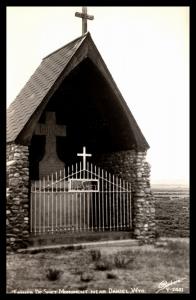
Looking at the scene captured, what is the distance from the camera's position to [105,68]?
13.5m

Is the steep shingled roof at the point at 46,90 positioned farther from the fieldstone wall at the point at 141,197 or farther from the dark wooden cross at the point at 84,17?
the fieldstone wall at the point at 141,197

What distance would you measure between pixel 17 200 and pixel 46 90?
3.19m

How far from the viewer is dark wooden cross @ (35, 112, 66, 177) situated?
1466 centimetres

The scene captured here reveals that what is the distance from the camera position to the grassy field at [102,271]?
827 centimetres

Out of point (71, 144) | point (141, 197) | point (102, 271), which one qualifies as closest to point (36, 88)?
point (71, 144)

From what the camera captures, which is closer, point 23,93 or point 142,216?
point 142,216

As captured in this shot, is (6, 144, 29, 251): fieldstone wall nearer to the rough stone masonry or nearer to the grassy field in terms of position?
the rough stone masonry

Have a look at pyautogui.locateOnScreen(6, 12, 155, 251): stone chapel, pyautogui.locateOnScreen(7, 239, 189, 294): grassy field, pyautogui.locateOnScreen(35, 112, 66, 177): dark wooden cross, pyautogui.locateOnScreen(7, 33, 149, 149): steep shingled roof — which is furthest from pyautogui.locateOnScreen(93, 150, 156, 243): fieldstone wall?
pyautogui.locateOnScreen(35, 112, 66, 177): dark wooden cross

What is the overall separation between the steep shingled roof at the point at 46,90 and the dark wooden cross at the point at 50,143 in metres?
1.10

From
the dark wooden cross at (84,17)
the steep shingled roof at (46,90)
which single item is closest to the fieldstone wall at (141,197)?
the steep shingled roof at (46,90)

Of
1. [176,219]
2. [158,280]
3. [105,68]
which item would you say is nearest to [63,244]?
[158,280]

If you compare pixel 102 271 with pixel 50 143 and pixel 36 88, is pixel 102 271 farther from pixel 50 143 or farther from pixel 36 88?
pixel 36 88
